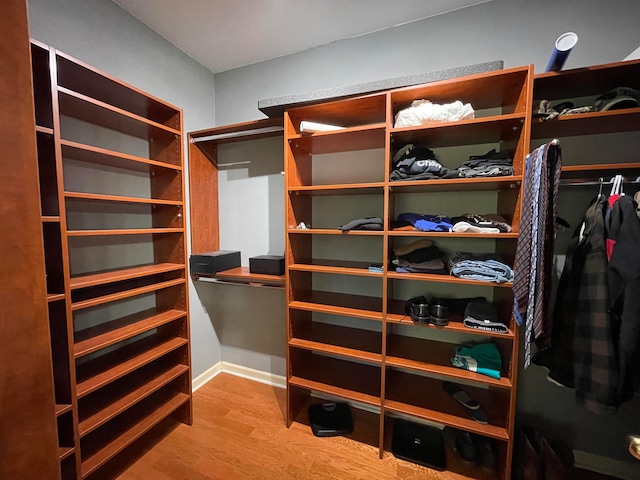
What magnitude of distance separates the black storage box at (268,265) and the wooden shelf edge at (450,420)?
43.4 inches

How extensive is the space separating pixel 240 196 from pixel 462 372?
2.06 m

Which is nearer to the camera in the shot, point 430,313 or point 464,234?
point 464,234

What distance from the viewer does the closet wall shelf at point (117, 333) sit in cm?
126

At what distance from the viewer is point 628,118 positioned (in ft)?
3.88

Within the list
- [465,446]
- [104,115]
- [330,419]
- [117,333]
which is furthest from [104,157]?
[465,446]

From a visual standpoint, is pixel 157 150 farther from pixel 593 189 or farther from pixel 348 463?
pixel 593 189

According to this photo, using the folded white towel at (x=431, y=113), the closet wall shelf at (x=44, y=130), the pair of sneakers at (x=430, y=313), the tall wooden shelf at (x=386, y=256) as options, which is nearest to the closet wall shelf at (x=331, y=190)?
the tall wooden shelf at (x=386, y=256)

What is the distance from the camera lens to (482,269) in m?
1.30

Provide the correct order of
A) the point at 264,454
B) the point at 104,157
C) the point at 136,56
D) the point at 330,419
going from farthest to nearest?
1. the point at 330,419
2. the point at 136,56
3. the point at 264,454
4. the point at 104,157

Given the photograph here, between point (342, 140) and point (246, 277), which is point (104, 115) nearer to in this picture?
point (246, 277)

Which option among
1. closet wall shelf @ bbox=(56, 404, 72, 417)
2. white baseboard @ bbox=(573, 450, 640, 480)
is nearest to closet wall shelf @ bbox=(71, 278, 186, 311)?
closet wall shelf @ bbox=(56, 404, 72, 417)

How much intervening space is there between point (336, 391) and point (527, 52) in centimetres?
235

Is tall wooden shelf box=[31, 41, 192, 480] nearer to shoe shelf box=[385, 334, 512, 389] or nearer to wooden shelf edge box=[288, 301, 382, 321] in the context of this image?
wooden shelf edge box=[288, 301, 382, 321]

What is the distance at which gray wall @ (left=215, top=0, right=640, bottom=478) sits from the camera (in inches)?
52.9
